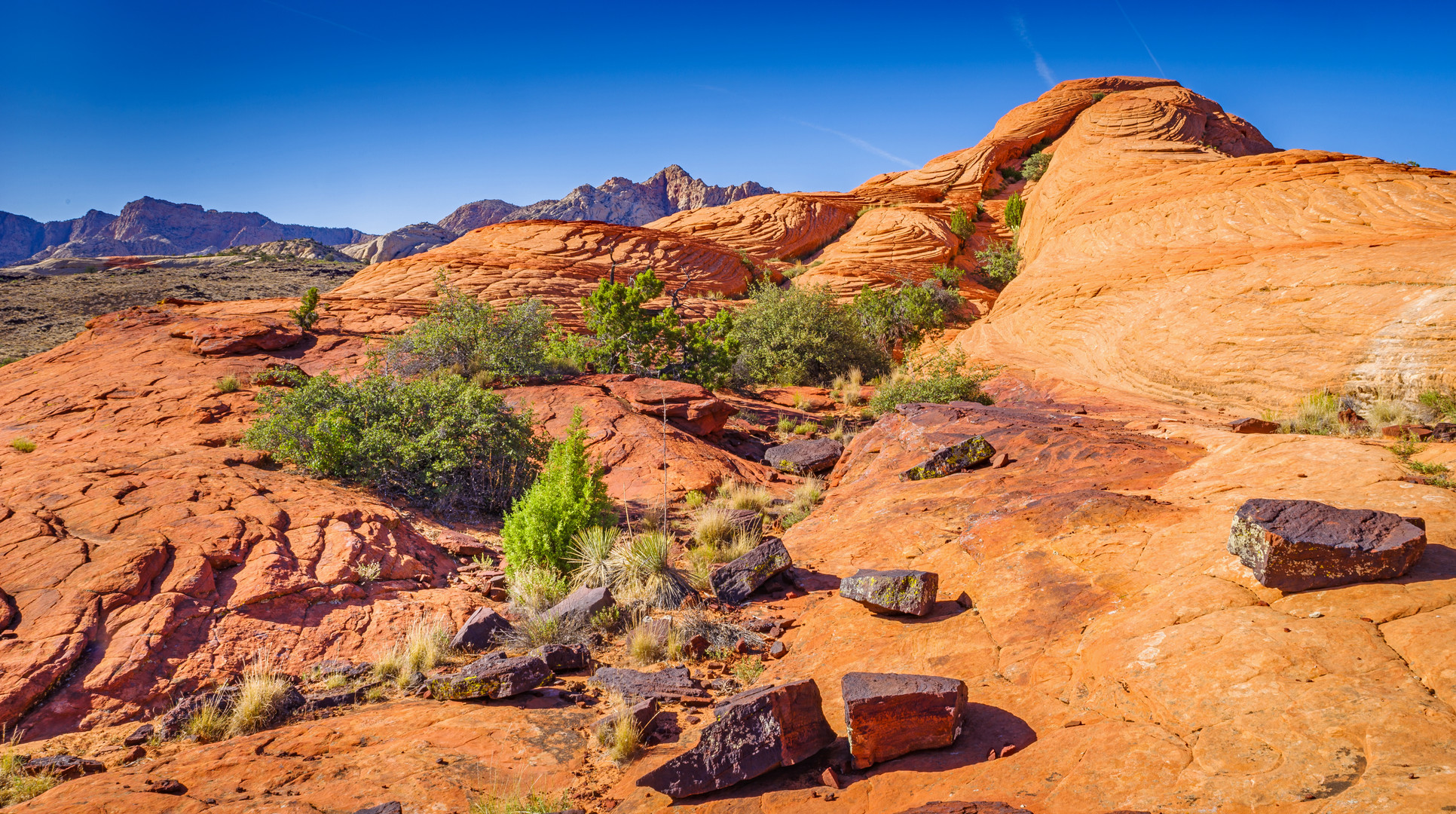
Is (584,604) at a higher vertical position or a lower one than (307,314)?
lower

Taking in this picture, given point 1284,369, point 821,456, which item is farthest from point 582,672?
point 1284,369

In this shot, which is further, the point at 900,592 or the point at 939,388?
the point at 939,388

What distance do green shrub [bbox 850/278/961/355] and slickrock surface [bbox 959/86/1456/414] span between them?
8.86ft

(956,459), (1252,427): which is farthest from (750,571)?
(1252,427)

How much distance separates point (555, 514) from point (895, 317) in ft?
61.5

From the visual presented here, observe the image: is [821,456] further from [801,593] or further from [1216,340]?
[1216,340]

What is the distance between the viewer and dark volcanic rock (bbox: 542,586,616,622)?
22.3 ft

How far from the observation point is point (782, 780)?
4094 millimetres

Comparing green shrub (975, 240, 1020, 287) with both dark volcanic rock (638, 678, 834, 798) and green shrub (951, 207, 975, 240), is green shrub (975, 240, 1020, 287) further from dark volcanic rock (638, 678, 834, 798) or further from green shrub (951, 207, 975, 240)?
dark volcanic rock (638, 678, 834, 798)

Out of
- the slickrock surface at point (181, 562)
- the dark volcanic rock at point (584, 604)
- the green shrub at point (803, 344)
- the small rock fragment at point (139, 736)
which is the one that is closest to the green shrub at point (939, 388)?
the green shrub at point (803, 344)

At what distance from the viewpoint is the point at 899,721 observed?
4.00 metres

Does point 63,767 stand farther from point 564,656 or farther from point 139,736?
point 564,656

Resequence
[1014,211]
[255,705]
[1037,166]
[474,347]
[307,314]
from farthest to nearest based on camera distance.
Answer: [1037,166]
[1014,211]
[307,314]
[474,347]
[255,705]

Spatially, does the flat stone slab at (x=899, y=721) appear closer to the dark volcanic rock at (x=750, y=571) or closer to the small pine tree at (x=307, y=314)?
the dark volcanic rock at (x=750, y=571)
